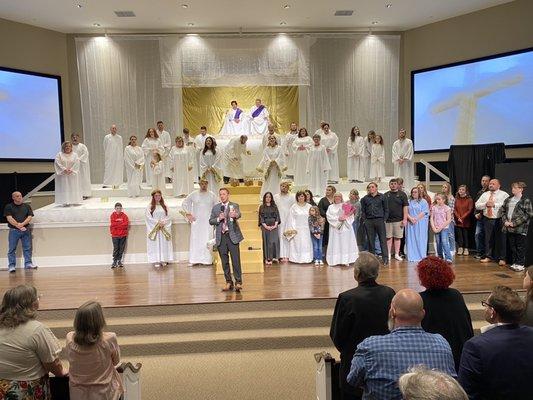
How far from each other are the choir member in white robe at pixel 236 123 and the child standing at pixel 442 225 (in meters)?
7.73

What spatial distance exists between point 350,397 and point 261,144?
11.7 m

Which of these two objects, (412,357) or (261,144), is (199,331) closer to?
(412,357)

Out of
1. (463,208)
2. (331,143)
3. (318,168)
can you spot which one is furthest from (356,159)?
(463,208)

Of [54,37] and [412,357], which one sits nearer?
[412,357]

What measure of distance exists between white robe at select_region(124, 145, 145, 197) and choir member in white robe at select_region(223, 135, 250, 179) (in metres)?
2.26

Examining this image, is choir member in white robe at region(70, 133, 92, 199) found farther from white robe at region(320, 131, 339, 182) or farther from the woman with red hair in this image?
the woman with red hair

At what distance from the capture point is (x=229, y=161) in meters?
13.5

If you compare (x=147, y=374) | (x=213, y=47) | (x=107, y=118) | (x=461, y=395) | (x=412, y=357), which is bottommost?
(x=147, y=374)

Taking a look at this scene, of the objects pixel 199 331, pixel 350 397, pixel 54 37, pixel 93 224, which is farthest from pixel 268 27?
pixel 350 397

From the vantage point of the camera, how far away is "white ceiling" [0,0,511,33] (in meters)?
13.1

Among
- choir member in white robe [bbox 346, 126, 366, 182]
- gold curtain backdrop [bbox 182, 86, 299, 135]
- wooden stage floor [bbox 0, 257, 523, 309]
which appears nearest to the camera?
wooden stage floor [bbox 0, 257, 523, 309]

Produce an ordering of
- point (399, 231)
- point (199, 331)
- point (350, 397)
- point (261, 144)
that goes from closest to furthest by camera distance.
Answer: point (350, 397) < point (199, 331) < point (399, 231) < point (261, 144)

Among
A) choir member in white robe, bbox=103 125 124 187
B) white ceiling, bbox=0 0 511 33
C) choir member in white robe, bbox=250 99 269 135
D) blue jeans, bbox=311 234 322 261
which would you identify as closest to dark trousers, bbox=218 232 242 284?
blue jeans, bbox=311 234 322 261

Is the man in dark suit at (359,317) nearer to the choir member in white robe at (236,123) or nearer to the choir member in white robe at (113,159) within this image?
the choir member in white robe at (113,159)
